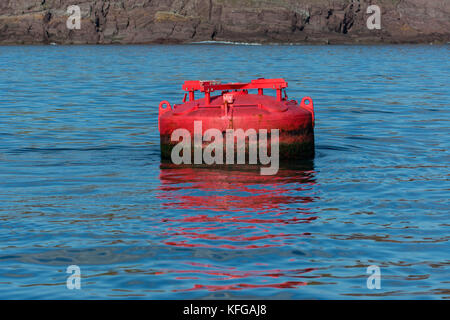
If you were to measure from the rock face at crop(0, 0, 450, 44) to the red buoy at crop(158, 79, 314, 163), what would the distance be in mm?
113841

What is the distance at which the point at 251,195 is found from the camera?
10172mm

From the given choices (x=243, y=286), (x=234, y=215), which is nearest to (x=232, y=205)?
(x=234, y=215)

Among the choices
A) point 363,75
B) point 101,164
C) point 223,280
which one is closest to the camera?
point 223,280

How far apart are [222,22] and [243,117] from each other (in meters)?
122

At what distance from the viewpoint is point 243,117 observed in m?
11.6

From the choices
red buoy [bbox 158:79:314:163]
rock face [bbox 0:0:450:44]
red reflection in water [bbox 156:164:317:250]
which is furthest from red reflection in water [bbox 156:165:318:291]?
rock face [bbox 0:0:450:44]

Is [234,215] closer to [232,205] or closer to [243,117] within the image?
[232,205]

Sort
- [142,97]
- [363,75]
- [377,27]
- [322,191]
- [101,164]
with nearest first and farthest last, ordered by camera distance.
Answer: [322,191] < [101,164] < [142,97] < [363,75] < [377,27]

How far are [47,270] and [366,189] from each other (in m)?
5.10

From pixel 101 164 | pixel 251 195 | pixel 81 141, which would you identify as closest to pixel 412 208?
pixel 251 195

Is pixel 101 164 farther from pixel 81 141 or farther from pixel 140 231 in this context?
pixel 140 231

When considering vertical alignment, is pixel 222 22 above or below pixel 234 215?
above

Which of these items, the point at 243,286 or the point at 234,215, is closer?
the point at 243,286

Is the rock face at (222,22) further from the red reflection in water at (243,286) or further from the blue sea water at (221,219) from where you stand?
the red reflection in water at (243,286)
